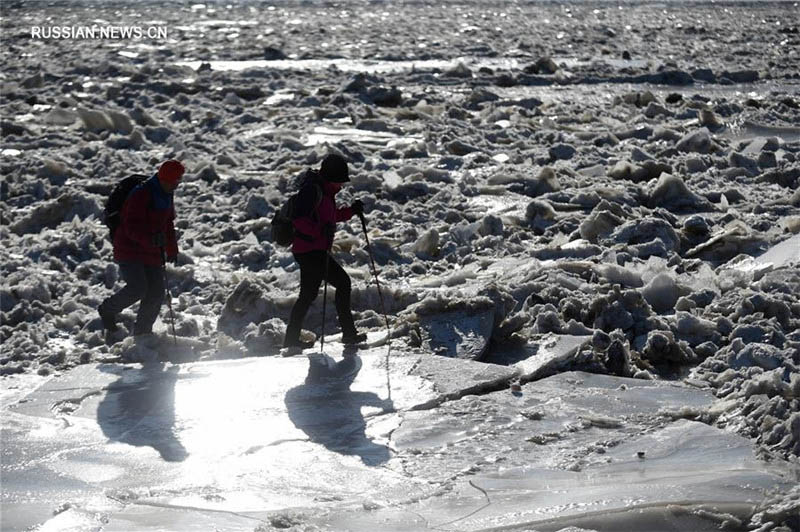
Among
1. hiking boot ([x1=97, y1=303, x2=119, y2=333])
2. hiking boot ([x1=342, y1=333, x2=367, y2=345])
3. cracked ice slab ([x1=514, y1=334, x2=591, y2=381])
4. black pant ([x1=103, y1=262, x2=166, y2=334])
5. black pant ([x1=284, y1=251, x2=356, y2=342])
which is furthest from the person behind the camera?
hiking boot ([x1=97, y1=303, x2=119, y2=333])

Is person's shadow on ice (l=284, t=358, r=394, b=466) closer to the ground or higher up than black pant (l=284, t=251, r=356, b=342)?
closer to the ground

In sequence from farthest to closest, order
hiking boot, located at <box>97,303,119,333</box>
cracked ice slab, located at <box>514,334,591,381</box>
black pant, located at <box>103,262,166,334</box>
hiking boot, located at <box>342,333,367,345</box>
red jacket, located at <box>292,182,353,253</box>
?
1. hiking boot, located at <box>97,303,119,333</box>
2. black pant, located at <box>103,262,166,334</box>
3. hiking boot, located at <box>342,333,367,345</box>
4. red jacket, located at <box>292,182,353,253</box>
5. cracked ice slab, located at <box>514,334,591,381</box>

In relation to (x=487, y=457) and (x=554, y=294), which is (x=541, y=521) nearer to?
(x=487, y=457)

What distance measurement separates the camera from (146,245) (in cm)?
753

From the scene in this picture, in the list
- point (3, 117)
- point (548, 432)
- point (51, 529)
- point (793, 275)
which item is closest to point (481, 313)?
point (548, 432)

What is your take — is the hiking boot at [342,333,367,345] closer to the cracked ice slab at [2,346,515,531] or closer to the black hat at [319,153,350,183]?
the cracked ice slab at [2,346,515,531]

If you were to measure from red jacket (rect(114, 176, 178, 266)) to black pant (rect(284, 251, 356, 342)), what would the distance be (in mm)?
918

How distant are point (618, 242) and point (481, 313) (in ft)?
8.62

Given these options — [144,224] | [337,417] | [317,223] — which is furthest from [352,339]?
[144,224]

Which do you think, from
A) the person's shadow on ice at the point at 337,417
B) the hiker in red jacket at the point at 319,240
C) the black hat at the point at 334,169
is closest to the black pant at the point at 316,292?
the hiker in red jacket at the point at 319,240

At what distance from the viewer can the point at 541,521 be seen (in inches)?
189

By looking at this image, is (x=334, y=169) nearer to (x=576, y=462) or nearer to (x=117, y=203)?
(x=117, y=203)

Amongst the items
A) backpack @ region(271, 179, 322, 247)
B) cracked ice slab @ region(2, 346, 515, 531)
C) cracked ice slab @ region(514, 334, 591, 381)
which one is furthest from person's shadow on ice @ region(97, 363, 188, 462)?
cracked ice slab @ region(514, 334, 591, 381)

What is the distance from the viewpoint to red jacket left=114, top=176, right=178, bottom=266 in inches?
291
